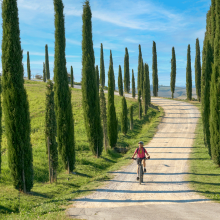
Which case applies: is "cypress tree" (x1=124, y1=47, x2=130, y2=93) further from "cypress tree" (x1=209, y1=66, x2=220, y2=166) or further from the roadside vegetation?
"cypress tree" (x1=209, y1=66, x2=220, y2=166)

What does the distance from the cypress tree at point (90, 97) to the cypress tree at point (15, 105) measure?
26.1 ft

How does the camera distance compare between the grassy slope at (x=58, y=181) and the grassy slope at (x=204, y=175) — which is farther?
the grassy slope at (x=204, y=175)

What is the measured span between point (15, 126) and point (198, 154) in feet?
47.4

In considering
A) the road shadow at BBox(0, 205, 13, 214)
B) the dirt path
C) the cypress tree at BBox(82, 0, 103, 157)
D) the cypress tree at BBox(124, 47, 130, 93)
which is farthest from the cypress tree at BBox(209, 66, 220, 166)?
the cypress tree at BBox(124, 47, 130, 93)

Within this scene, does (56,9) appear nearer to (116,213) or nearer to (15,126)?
(15,126)

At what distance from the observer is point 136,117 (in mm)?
39812

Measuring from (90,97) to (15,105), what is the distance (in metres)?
8.60

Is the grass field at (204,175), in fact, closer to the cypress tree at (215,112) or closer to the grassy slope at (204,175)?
the grassy slope at (204,175)

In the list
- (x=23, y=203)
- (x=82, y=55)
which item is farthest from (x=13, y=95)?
(x=82, y=55)

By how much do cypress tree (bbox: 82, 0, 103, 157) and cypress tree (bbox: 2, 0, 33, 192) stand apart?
313 inches

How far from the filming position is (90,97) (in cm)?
1947

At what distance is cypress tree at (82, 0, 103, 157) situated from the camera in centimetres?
1947

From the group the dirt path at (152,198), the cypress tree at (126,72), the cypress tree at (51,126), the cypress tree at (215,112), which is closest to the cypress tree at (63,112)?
the cypress tree at (51,126)

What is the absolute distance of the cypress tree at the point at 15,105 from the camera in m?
11.5
